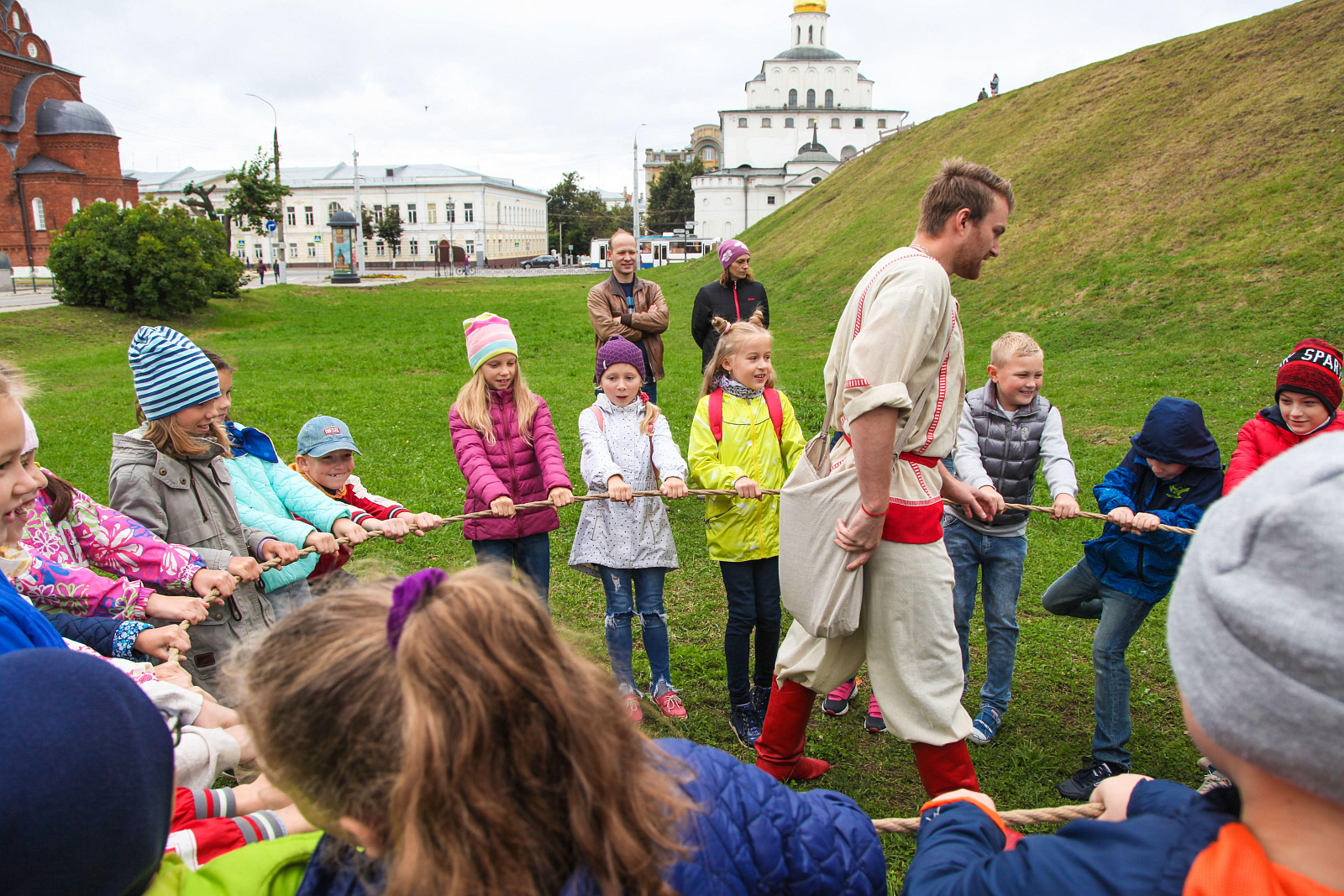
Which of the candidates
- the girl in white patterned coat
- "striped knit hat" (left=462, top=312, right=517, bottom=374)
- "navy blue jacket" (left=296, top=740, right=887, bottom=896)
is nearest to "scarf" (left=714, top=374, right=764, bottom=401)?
the girl in white patterned coat

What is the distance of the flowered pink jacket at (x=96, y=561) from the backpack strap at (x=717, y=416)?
238 centimetres

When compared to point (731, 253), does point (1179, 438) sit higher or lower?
lower

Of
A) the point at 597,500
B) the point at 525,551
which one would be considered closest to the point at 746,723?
the point at 597,500

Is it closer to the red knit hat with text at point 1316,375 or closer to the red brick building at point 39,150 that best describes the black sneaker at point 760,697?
the red knit hat with text at point 1316,375

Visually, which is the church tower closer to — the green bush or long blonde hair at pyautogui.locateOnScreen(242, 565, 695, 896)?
the green bush

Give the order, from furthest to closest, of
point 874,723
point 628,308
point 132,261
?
point 132,261
point 628,308
point 874,723

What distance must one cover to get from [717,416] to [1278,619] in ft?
11.4

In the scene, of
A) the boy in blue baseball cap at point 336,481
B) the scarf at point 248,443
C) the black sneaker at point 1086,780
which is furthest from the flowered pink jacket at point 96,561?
the black sneaker at point 1086,780

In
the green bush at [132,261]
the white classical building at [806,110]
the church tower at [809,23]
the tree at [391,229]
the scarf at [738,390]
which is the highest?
the church tower at [809,23]

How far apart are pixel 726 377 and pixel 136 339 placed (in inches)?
105

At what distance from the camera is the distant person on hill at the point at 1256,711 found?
0.96 meters

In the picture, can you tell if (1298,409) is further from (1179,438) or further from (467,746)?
(467,746)

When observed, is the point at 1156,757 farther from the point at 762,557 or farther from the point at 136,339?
the point at 136,339

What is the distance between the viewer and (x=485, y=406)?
446 centimetres
